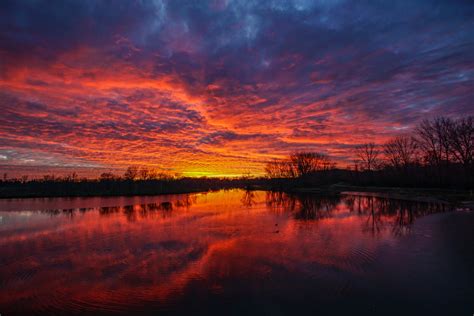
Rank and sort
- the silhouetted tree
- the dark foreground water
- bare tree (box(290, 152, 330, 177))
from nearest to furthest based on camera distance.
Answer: the dark foreground water
the silhouetted tree
bare tree (box(290, 152, 330, 177))

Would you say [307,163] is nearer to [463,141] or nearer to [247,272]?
[463,141]

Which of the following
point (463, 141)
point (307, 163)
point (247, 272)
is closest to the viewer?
point (247, 272)

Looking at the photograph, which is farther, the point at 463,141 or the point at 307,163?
the point at 307,163

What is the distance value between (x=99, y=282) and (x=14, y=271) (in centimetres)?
434

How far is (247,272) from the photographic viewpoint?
31.7 ft

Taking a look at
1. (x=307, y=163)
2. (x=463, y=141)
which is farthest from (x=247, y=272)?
(x=307, y=163)

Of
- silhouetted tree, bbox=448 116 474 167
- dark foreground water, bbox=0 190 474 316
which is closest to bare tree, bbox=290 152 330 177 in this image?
silhouetted tree, bbox=448 116 474 167

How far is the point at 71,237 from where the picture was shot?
16781 mm

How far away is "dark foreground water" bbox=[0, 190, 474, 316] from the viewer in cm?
713

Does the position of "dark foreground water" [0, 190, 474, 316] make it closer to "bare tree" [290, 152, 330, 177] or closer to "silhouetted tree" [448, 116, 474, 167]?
"silhouetted tree" [448, 116, 474, 167]

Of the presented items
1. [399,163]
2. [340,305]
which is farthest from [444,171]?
[340,305]

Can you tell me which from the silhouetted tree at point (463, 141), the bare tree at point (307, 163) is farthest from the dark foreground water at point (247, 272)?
the bare tree at point (307, 163)

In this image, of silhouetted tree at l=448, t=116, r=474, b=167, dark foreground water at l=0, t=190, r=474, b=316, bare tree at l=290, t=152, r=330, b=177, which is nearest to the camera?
dark foreground water at l=0, t=190, r=474, b=316

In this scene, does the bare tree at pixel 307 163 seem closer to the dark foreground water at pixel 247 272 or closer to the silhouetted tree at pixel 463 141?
the silhouetted tree at pixel 463 141
